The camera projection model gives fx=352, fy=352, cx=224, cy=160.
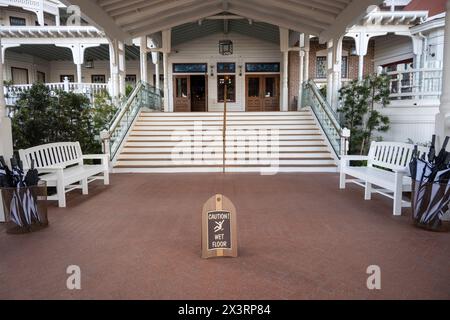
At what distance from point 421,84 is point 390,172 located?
582 cm

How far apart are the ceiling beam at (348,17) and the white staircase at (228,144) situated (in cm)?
283

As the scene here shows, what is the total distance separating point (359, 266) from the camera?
336 centimetres

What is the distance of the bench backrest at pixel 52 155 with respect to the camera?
5.64 m

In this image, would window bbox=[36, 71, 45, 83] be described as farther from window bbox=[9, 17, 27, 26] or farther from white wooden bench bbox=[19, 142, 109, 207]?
white wooden bench bbox=[19, 142, 109, 207]

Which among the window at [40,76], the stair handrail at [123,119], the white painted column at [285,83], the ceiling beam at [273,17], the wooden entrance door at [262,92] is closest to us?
the stair handrail at [123,119]

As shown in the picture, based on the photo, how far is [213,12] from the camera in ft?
42.8

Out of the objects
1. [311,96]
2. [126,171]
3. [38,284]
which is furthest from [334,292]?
[311,96]

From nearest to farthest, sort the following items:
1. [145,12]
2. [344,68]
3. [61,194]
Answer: [61,194], [145,12], [344,68]

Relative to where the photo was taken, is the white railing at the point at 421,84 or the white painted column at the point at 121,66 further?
the white painted column at the point at 121,66

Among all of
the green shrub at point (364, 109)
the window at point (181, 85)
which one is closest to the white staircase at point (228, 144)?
the green shrub at point (364, 109)

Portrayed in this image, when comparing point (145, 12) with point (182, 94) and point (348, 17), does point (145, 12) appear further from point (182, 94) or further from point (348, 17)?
point (182, 94)

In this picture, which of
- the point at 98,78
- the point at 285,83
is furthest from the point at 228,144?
the point at 98,78

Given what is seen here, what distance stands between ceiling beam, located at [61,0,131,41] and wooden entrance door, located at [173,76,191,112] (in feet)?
24.4

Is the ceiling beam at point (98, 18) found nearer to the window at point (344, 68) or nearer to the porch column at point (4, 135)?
the porch column at point (4, 135)
